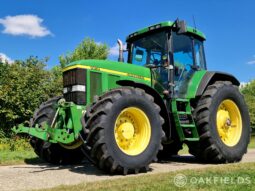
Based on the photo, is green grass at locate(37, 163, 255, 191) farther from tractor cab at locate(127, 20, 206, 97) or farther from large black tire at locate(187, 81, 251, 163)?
tractor cab at locate(127, 20, 206, 97)

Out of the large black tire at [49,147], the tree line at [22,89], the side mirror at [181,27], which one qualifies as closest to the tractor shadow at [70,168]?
the large black tire at [49,147]

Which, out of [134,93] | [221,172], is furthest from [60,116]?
[221,172]

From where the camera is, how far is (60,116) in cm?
736

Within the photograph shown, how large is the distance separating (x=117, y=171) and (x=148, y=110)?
131 centimetres

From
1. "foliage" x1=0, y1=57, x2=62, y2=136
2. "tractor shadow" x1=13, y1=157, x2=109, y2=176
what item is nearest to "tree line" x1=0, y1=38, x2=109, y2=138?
"foliage" x1=0, y1=57, x2=62, y2=136

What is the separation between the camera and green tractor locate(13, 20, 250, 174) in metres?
6.54

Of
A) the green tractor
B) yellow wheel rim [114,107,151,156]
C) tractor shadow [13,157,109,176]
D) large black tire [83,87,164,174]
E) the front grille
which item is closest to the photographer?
large black tire [83,87,164,174]

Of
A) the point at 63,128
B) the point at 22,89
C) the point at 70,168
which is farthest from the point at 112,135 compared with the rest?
the point at 22,89

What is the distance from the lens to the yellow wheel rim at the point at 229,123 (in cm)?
895

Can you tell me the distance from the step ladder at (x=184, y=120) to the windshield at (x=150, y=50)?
103 centimetres

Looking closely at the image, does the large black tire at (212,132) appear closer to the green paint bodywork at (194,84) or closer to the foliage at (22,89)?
the green paint bodywork at (194,84)

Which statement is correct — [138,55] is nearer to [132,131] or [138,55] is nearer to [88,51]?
[132,131]

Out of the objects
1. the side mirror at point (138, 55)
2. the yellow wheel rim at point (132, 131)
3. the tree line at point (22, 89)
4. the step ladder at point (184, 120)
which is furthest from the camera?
the tree line at point (22, 89)

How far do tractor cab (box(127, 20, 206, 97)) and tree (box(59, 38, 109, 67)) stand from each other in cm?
2543
